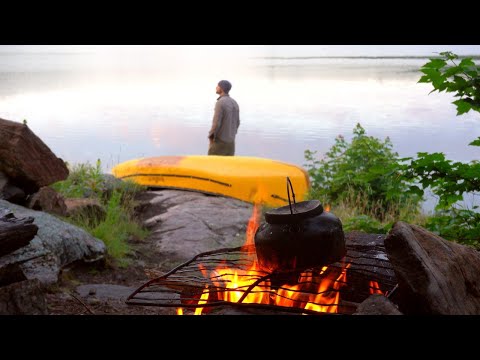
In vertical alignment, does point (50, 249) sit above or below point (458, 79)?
below

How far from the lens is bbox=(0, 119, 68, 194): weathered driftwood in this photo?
238 inches

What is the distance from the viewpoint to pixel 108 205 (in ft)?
27.1

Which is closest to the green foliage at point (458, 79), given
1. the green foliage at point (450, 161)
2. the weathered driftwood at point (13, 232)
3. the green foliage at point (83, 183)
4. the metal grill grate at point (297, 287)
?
the green foliage at point (450, 161)

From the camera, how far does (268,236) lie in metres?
3.55

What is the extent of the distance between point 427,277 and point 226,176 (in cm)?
725

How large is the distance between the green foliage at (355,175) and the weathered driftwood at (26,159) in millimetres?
4550

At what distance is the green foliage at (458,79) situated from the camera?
172 inches

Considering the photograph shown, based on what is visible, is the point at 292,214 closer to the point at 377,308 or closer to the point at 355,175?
the point at 377,308

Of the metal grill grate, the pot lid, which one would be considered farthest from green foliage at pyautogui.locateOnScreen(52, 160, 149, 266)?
the pot lid

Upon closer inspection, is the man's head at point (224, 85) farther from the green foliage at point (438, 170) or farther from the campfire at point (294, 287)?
the campfire at point (294, 287)

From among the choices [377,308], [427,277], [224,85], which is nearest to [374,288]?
[427,277]
